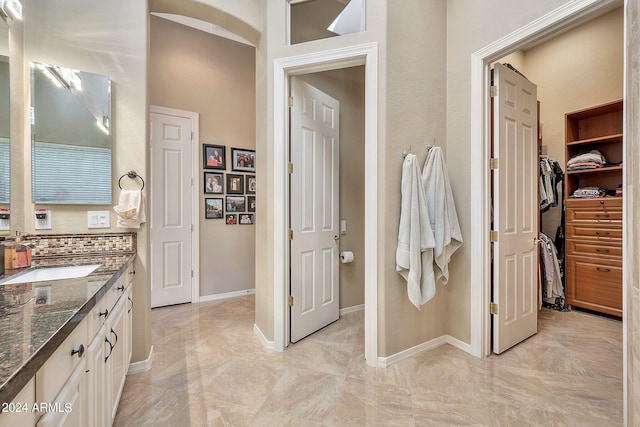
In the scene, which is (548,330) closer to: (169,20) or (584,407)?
(584,407)

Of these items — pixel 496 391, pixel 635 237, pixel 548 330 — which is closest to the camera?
pixel 635 237

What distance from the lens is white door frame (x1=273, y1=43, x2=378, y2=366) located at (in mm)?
2201

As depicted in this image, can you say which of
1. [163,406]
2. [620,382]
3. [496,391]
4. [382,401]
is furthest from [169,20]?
[620,382]

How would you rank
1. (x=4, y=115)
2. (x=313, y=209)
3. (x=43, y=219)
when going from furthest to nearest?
Result: (x=313, y=209)
(x=43, y=219)
(x=4, y=115)

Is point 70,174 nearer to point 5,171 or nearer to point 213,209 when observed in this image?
point 5,171

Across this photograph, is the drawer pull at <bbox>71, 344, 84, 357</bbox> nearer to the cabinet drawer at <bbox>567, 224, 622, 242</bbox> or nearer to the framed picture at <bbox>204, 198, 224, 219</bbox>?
the framed picture at <bbox>204, 198, 224, 219</bbox>

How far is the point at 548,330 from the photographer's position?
9.39 ft

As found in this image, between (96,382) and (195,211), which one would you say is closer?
(96,382)

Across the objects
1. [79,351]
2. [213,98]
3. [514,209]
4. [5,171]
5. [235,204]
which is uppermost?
[213,98]

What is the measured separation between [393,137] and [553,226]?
10.0 feet

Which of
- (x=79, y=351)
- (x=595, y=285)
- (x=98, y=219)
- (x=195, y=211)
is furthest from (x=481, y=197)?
(x=195, y=211)

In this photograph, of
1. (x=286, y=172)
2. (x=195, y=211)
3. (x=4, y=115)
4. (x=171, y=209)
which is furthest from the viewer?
(x=195, y=211)

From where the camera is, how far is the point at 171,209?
3562 mm

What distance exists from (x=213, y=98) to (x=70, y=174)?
7.40ft
